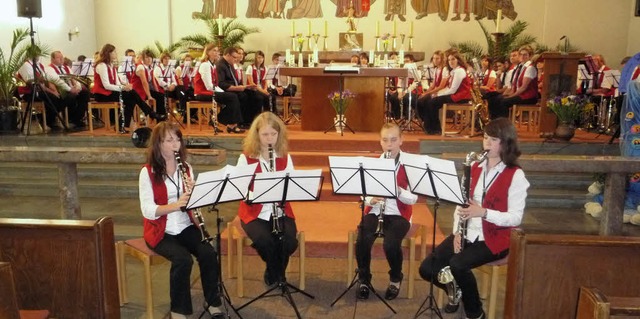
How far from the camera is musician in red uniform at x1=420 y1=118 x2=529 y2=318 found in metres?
3.36

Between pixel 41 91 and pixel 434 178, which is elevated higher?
pixel 41 91

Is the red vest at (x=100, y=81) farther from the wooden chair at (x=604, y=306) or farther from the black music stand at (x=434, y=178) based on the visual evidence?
the wooden chair at (x=604, y=306)

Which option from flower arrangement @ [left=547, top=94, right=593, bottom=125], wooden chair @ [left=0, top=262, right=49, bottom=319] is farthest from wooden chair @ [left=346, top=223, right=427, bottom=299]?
flower arrangement @ [left=547, top=94, right=593, bottom=125]

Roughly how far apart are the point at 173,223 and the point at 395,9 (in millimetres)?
12606

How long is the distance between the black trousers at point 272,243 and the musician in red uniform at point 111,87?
5.12 meters

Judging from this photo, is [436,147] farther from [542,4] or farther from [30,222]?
[542,4]

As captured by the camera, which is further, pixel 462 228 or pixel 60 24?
pixel 60 24

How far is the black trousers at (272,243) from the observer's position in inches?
152

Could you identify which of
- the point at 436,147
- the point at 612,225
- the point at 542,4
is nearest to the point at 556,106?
the point at 436,147

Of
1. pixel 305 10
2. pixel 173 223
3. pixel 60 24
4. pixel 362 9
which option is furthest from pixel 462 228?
pixel 60 24

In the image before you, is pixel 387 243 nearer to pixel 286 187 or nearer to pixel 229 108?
pixel 286 187

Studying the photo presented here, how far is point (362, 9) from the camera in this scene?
15.0 metres

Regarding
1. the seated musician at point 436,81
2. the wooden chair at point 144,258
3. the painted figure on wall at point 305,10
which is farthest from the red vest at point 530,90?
the painted figure on wall at point 305,10

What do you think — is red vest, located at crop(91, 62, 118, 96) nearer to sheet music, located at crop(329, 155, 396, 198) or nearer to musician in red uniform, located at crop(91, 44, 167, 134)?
musician in red uniform, located at crop(91, 44, 167, 134)
